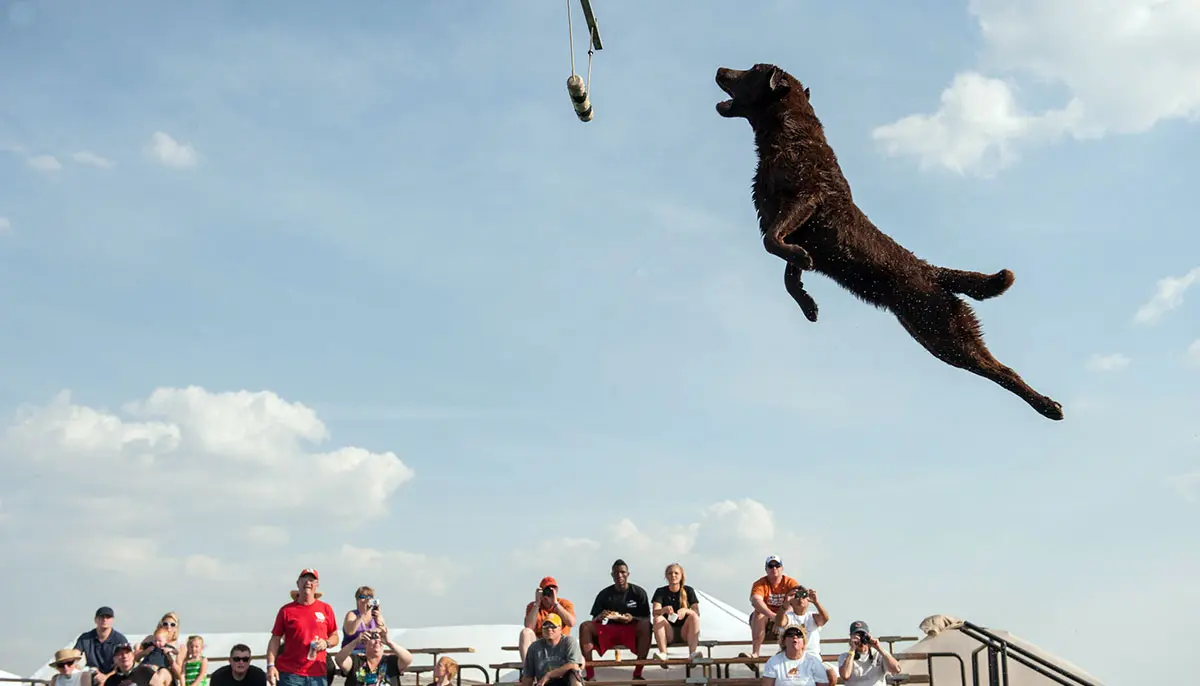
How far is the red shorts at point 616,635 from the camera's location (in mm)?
9672

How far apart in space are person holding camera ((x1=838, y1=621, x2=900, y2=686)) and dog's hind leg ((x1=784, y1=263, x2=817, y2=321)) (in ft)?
9.10

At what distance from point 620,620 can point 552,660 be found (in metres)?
1.13

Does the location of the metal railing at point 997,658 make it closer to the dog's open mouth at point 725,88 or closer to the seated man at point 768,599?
the seated man at point 768,599

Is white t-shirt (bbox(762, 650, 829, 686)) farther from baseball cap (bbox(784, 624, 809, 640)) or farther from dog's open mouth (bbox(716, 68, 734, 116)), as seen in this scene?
dog's open mouth (bbox(716, 68, 734, 116))

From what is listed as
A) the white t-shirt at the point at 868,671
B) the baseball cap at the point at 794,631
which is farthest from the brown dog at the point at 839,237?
the white t-shirt at the point at 868,671

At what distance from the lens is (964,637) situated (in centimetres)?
1070

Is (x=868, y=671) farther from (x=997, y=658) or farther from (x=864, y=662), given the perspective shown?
(x=997, y=658)

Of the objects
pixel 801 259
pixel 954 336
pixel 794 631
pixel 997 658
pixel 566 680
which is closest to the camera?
pixel 801 259

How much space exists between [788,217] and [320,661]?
4799 mm

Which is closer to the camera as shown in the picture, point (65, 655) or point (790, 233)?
point (790, 233)

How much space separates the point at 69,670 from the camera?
324 inches

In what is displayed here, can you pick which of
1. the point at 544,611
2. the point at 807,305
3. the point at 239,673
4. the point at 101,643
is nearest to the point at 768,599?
the point at 544,611

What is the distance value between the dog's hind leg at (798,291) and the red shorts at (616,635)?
11.8 ft

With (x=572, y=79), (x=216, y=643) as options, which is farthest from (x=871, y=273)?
(x=216, y=643)
